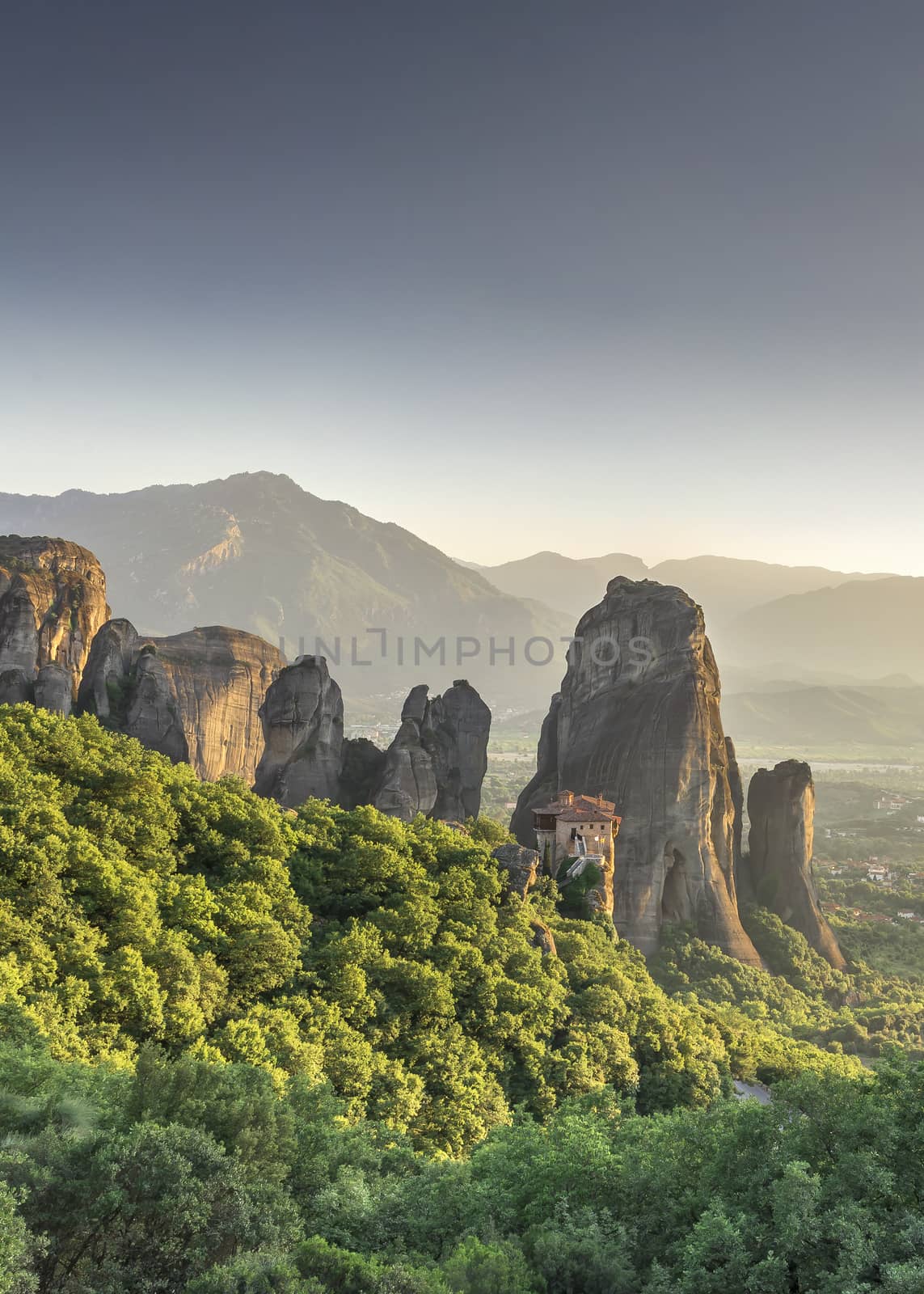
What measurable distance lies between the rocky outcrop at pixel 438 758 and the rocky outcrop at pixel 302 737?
441 centimetres

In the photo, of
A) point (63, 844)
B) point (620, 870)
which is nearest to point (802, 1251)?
point (63, 844)

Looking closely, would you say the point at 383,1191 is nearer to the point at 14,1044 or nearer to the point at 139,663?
the point at 14,1044

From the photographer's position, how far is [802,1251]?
17391 mm

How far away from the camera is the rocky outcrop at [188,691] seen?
69375 mm

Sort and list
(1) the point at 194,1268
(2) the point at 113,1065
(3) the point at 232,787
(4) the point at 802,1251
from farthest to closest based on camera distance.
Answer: (3) the point at 232,787 → (2) the point at 113,1065 → (4) the point at 802,1251 → (1) the point at 194,1268

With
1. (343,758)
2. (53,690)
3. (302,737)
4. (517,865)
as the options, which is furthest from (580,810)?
(53,690)

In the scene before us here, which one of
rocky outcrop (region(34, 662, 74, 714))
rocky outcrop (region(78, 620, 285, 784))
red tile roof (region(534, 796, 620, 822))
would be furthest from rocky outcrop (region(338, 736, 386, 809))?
rocky outcrop (region(34, 662, 74, 714))

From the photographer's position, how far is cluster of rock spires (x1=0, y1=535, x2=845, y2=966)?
6838 cm

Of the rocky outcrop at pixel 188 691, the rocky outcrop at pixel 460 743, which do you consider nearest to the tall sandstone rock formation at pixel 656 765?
the rocky outcrop at pixel 460 743

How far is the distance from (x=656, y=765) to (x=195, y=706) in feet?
140

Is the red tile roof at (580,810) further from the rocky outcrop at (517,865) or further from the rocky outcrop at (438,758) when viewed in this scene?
the rocky outcrop at (517,865)

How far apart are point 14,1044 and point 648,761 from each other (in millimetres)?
57452

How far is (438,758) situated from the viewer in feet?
237

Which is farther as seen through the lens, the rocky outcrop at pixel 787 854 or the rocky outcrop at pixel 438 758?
the rocky outcrop at pixel 787 854
